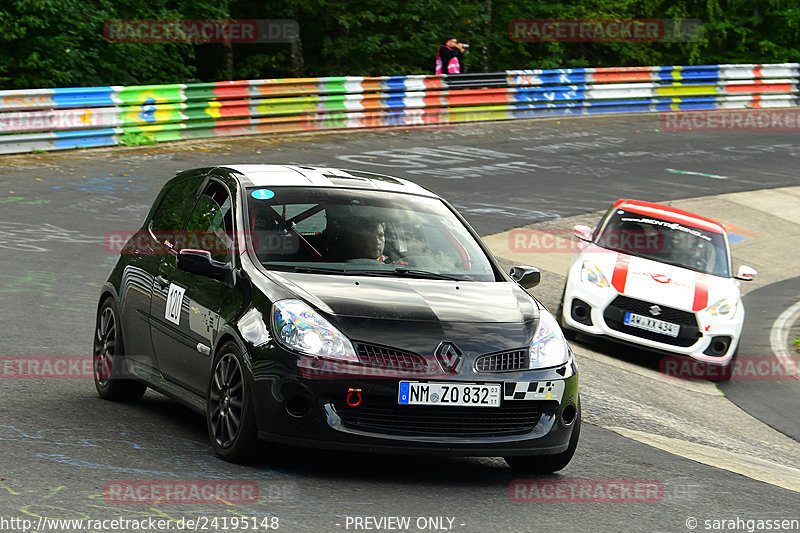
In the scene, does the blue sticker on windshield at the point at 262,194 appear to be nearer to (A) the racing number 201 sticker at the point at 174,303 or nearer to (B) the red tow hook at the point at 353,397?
(A) the racing number 201 sticker at the point at 174,303

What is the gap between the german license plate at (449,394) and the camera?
6023 millimetres

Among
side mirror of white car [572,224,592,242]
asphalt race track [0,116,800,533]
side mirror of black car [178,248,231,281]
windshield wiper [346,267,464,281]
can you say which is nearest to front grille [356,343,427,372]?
asphalt race track [0,116,800,533]

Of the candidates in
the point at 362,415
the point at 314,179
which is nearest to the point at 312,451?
the point at 362,415

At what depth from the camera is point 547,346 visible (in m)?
6.49

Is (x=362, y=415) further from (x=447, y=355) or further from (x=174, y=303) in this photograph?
(x=174, y=303)

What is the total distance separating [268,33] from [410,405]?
29316 mm

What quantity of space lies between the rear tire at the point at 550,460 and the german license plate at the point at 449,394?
1.81 ft

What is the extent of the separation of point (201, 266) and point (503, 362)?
1.78 m

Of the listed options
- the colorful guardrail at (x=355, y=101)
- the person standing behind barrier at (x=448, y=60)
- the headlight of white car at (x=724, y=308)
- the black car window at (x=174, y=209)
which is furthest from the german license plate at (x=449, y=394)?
the person standing behind barrier at (x=448, y=60)

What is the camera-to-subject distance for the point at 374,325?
6.12 m

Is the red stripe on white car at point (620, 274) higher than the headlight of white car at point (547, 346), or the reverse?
the headlight of white car at point (547, 346)

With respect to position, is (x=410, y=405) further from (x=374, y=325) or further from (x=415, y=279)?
(x=415, y=279)

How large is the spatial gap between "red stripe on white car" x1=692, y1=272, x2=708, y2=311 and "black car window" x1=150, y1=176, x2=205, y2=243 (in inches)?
260

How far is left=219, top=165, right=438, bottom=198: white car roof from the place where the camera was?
7414 mm
